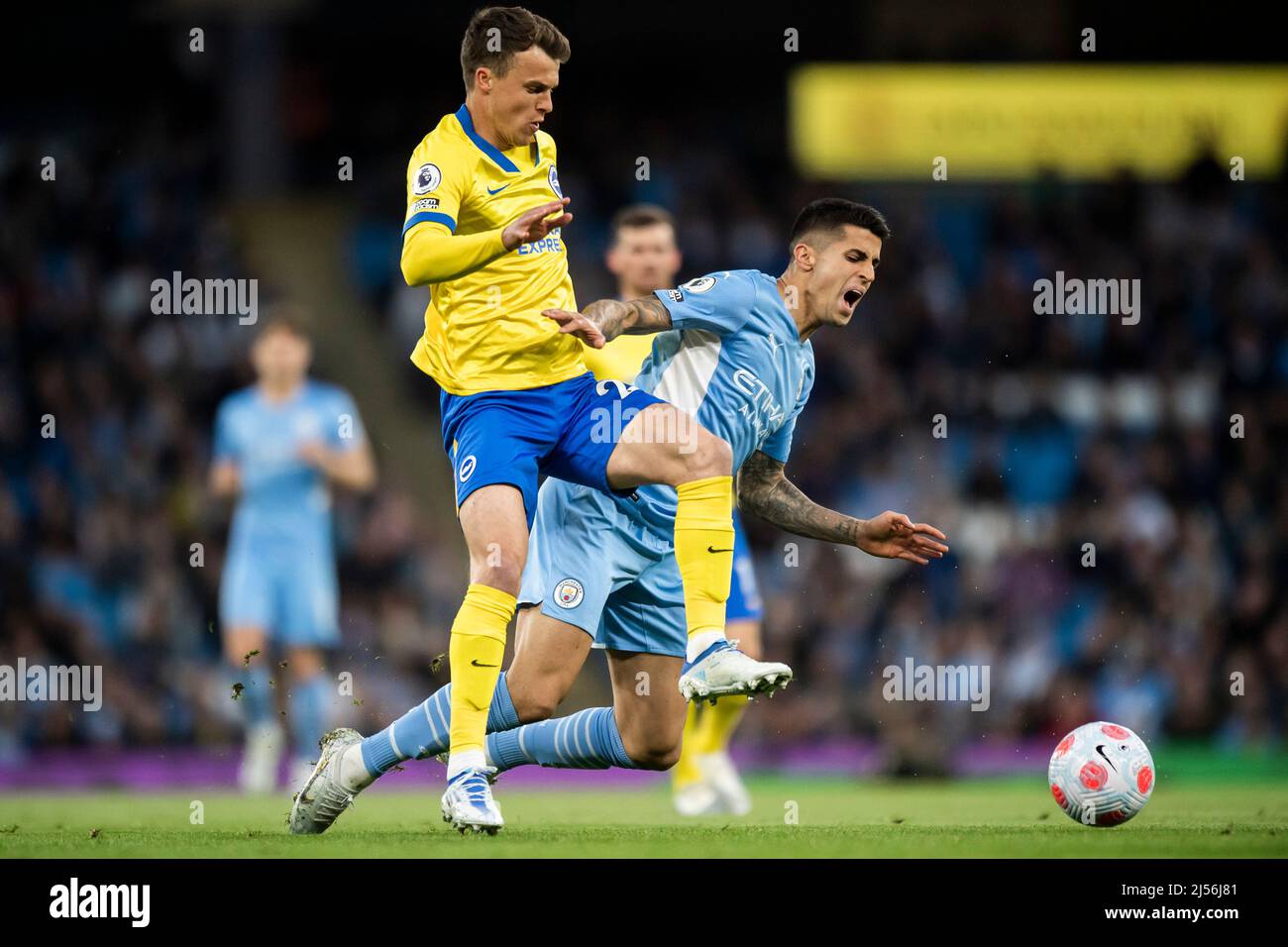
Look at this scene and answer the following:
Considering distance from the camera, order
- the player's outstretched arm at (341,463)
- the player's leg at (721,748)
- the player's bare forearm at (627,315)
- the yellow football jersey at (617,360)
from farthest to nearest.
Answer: the player's outstretched arm at (341,463), the player's leg at (721,748), the yellow football jersey at (617,360), the player's bare forearm at (627,315)

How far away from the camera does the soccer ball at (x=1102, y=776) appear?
5.98m

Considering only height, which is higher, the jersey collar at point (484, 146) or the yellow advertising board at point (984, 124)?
the yellow advertising board at point (984, 124)

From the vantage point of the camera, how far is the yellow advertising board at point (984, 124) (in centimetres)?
1572

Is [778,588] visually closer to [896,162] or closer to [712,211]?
[712,211]

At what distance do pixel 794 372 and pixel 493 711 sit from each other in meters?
1.65

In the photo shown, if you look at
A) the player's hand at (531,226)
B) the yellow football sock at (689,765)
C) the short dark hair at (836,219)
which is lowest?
the yellow football sock at (689,765)

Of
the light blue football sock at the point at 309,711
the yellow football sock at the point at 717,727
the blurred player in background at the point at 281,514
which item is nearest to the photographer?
the yellow football sock at the point at 717,727

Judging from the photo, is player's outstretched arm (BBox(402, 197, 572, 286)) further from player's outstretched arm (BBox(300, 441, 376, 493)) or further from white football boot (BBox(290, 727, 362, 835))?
player's outstretched arm (BBox(300, 441, 376, 493))

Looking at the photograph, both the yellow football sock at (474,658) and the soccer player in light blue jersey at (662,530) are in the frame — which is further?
the soccer player in light blue jersey at (662,530)

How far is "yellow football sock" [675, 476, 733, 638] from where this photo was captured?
5.50 m

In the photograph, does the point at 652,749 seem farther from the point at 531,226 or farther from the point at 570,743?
the point at 531,226

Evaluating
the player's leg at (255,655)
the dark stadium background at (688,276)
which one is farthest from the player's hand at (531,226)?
the dark stadium background at (688,276)

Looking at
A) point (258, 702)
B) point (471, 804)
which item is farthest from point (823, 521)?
point (258, 702)

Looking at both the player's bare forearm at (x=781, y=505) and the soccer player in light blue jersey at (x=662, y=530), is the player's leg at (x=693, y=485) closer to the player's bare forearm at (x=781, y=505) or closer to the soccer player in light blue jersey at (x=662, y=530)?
the soccer player in light blue jersey at (x=662, y=530)
